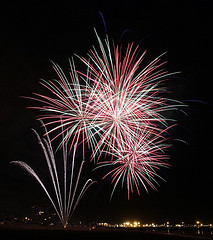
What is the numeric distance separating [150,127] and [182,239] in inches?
392

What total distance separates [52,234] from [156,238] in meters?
8.97

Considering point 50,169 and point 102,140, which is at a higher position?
point 102,140

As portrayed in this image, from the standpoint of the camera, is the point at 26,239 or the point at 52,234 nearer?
the point at 26,239

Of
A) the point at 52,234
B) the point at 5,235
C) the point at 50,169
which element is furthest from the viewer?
the point at 50,169

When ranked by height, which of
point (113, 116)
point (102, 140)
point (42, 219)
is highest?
point (113, 116)

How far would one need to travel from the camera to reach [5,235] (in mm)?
17578

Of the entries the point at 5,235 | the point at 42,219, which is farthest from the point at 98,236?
the point at 42,219

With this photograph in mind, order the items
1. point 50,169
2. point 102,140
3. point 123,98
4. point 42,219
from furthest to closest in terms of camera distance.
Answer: point 42,219, point 50,169, point 102,140, point 123,98

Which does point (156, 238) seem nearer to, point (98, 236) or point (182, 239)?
point (182, 239)

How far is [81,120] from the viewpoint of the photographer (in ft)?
75.0

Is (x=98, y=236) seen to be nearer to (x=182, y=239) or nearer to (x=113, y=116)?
(x=182, y=239)

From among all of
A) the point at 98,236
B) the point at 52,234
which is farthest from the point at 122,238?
the point at 52,234

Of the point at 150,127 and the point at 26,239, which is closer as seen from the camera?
the point at 26,239

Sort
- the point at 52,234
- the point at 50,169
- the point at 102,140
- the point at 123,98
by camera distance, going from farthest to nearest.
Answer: the point at 50,169 → the point at 102,140 → the point at 123,98 → the point at 52,234
